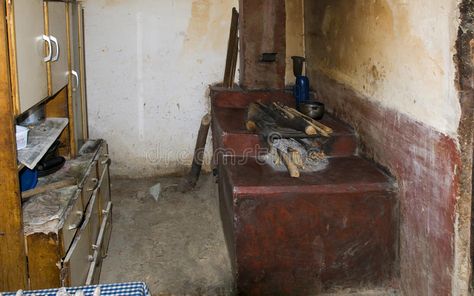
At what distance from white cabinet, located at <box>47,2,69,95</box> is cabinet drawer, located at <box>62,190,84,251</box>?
24.9 inches

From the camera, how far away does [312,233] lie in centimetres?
280

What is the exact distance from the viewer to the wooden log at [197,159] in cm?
494

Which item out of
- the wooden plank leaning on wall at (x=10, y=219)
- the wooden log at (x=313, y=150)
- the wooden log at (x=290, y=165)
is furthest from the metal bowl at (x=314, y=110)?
the wooden plank leaning on wall at (x=10, y=219)

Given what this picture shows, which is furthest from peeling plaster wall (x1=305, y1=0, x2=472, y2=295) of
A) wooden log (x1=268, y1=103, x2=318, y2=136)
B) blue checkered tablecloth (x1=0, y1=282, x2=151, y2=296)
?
blue checkered tablecloth (x1=0, y1=282, x2=151, y2=296)

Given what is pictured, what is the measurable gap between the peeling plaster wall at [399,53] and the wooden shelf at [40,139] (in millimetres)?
1969

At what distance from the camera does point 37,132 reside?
2861mm

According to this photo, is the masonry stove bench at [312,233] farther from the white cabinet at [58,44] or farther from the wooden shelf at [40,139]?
the white cabinet at [58,44]

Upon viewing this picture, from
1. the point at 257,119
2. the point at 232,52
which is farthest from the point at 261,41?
the point at 257,119

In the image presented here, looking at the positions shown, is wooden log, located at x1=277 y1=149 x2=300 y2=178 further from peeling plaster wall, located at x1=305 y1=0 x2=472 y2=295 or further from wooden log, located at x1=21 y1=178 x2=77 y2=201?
wooden log, located at x1=21 y1=178 x2=77 y2=201

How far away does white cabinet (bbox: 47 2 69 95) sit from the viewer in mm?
2643

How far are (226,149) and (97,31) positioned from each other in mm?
2261

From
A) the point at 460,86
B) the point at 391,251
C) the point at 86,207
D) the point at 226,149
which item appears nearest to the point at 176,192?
the point at 226,149

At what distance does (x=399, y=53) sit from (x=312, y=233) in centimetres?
117

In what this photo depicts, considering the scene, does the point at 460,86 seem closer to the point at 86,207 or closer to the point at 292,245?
the point at 292,245
